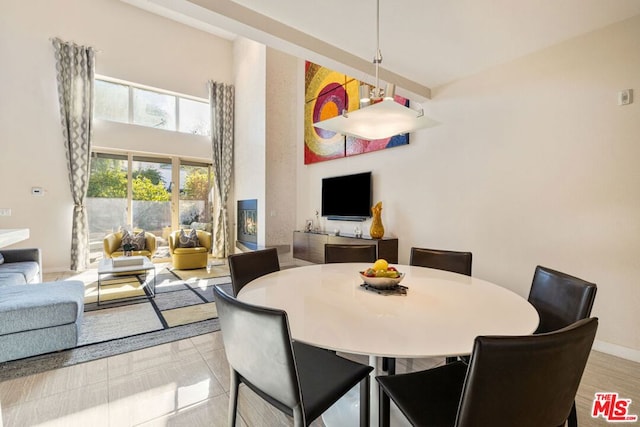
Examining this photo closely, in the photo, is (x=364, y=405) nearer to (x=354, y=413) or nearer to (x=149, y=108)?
(x=354, y=413)

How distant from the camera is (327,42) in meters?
2.56

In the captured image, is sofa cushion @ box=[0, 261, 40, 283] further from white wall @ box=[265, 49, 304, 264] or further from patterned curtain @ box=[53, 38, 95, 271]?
white wall @ box=[265, 49, 304, 264]

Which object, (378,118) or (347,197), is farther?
(347,197)

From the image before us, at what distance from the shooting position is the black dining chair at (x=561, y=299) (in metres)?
1.26

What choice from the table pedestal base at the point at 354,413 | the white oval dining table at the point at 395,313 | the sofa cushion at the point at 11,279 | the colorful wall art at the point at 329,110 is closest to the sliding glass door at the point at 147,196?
the sofa cushion at the point at 11,279

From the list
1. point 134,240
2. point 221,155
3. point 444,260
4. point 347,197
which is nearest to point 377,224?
point 347,197

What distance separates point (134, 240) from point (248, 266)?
419cm

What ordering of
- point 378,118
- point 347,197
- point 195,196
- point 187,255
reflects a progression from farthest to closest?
point 195,196 → point 187,255 → point 347,197 → point 378,118

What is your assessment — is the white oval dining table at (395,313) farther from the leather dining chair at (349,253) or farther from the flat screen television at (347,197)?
the flat screen television at (347,197)

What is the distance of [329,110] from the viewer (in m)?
4.93

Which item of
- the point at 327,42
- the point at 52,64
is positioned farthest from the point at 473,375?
the point at 52,64

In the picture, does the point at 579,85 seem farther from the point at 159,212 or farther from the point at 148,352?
the point at 159,212

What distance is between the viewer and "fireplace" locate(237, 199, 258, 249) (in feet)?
19.3

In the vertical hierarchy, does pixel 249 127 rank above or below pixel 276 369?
above
